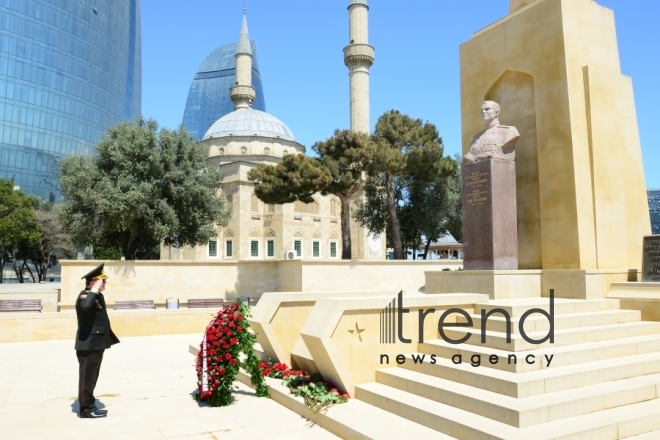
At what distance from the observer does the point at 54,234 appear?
113ft

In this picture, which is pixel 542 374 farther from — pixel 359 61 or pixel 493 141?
pixel 359 61

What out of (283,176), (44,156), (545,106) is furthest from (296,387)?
(44,156)

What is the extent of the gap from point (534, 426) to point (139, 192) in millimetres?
16830

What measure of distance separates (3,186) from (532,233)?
3411cm

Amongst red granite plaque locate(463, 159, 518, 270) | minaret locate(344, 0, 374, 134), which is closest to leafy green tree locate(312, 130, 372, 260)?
red granite plaque locate(463, 159, 518, 270)

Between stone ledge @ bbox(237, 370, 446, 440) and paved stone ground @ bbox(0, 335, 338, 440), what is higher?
stone ledge @ bbox(237, 370, 446, 440)

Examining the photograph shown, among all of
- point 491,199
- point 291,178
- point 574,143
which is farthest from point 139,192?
point 574,143

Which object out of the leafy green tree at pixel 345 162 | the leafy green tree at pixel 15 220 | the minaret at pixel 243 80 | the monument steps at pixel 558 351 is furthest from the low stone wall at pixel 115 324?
the minaret at pixel 243 80

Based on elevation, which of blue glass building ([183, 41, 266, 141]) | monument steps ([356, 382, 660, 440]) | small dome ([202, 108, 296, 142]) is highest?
blue glass building ([183, 41, 266, 141])

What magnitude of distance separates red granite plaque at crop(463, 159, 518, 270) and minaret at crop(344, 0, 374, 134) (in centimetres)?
2923

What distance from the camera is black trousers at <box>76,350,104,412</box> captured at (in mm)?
5688

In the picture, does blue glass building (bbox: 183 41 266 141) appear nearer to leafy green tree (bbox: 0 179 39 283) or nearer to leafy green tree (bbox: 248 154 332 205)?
leafy green tree (bbox: 0 179 39 283)

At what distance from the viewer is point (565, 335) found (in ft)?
18.9

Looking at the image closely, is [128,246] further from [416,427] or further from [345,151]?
[416,427]
